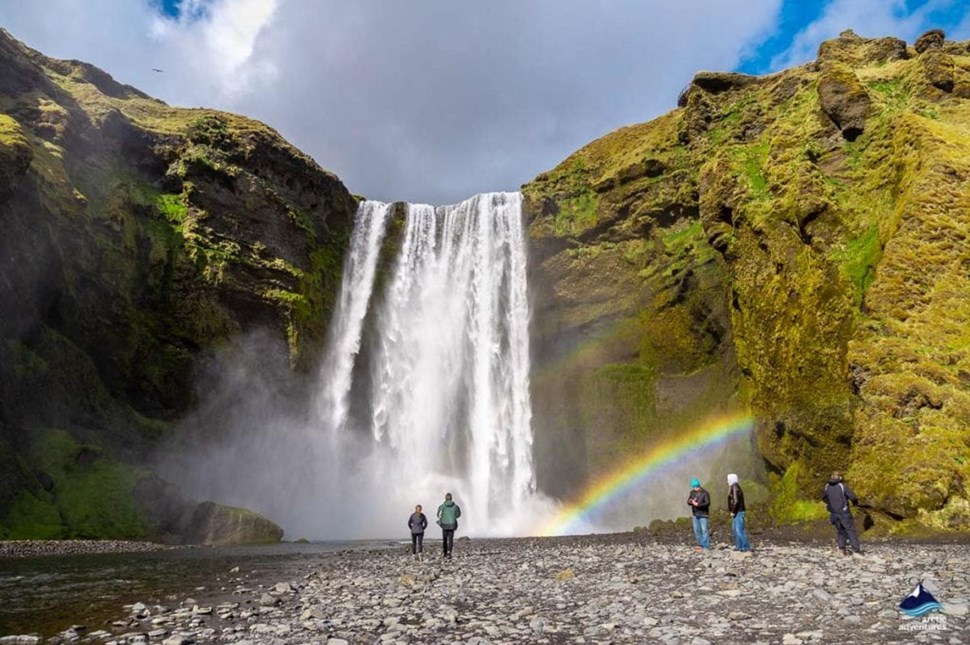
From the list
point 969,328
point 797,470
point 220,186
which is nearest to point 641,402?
point 797,470

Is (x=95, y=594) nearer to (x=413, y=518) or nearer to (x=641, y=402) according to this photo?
(x=413, y=518)

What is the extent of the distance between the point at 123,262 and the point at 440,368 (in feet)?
A: 76.3

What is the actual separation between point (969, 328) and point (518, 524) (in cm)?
2647

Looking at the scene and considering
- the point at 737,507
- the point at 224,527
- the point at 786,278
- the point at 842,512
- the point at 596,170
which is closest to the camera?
the point at 842,512

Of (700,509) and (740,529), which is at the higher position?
(700,509)

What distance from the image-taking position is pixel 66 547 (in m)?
30.6

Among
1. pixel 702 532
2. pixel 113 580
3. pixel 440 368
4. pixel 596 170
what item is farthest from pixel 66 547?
pixel 596 170

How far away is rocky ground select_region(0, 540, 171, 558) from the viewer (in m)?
28.3

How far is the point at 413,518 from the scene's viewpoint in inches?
845

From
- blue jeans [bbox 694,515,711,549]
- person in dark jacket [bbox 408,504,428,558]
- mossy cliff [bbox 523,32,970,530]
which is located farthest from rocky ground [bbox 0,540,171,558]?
blue jeans [bbox 694,515,711,549]

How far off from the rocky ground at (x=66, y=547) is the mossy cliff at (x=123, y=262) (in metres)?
2.42

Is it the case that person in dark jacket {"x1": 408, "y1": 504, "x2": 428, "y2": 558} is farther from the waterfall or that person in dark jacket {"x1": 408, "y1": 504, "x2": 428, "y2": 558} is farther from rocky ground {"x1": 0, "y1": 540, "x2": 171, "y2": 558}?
the waterfall

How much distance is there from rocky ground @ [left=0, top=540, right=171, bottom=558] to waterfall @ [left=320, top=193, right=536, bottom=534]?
17.4m

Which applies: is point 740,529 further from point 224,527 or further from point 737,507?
point 224,527
